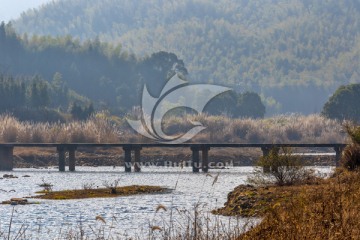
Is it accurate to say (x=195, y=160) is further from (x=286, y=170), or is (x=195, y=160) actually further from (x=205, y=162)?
(x=286, y=170)

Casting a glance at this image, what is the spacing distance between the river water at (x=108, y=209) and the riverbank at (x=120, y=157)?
2093cm

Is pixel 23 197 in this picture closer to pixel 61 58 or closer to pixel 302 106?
pixel 61 58

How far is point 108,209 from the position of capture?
30688mm

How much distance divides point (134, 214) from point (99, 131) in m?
44.8

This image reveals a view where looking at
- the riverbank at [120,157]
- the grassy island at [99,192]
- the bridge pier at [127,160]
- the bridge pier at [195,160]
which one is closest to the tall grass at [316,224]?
the grassy island at [99,192]

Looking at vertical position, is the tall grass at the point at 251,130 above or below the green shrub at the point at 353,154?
above

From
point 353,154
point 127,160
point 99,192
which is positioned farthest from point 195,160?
point 353,154

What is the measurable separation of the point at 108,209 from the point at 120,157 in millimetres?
43878

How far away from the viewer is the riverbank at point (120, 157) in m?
71.8

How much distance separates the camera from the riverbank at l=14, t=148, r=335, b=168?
71.8 meters

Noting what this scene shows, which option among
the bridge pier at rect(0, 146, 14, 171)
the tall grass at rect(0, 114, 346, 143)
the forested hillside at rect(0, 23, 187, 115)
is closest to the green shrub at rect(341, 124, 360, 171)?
the bridge pier at rect(0, 146, 14, 171)

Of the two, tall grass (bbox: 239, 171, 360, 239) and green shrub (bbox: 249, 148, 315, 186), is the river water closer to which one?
green shrub (bbox: 249, 148, 315, 186)

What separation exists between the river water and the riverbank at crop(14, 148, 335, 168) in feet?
68.7

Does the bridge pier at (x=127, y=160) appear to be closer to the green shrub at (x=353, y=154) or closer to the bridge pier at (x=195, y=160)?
the bridge pier at (x=195, y=160)
